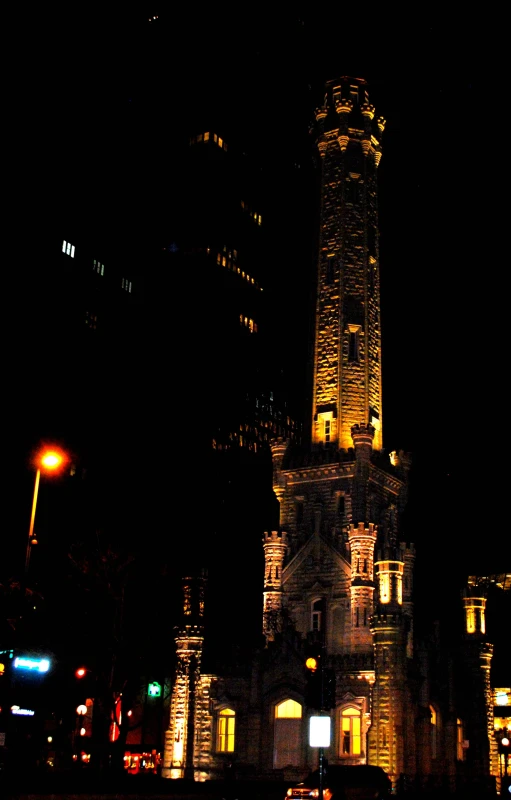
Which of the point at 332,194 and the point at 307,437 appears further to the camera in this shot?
the point at 332,194

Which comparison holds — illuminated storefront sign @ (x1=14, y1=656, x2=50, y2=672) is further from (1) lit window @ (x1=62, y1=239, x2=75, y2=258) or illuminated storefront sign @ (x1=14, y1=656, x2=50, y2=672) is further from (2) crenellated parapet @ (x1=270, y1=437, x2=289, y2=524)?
(1) lit window @ (x1=62, y1=239, x2=75, y2=258)

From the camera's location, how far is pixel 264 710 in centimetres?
4916

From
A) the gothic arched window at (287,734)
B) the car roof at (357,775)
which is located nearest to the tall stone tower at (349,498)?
the gothic arched window at (287,734)

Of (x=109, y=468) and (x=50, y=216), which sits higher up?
(x=50, y=216)

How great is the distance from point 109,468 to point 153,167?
2335 inches

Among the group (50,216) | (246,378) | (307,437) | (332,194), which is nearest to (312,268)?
(332,194)

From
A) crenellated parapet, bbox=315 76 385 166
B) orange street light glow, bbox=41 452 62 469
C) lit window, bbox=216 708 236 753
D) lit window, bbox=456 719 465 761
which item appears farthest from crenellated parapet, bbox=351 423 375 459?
orange street light glow, bbox=41 452 62 469

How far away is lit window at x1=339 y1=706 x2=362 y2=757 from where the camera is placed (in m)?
47.9

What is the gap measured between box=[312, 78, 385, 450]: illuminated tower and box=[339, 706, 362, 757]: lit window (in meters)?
15.6

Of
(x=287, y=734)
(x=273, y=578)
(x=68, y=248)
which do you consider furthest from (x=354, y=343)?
(x=68, y=248)

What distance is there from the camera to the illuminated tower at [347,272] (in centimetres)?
5844

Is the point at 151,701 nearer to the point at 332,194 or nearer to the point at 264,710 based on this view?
the point at 264,710

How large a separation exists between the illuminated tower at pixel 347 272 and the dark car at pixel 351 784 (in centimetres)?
2716

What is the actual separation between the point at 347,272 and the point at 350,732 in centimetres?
2796
